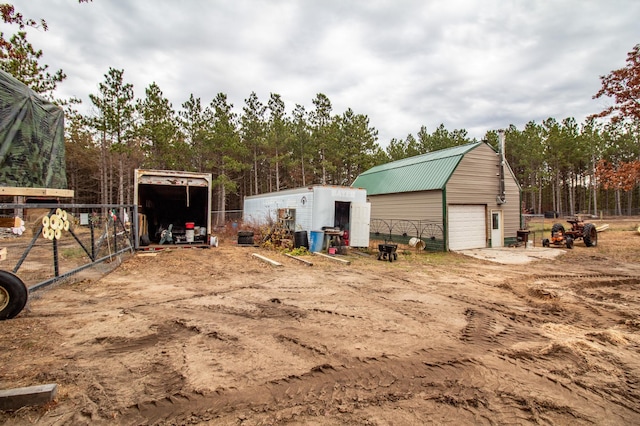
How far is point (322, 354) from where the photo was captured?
3514 millimetres

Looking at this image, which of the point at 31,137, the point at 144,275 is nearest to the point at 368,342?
the point at 31,137

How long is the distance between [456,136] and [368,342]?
44.7 meters

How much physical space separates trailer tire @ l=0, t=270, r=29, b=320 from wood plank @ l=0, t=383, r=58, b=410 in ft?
8.22

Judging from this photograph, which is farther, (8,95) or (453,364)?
(8,95)

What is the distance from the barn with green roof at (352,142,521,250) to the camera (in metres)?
14.4

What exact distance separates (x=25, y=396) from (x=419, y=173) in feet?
52.9

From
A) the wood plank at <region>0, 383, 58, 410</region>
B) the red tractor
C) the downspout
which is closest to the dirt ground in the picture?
the wood plank at <region>0, 383, 58, 410</region>

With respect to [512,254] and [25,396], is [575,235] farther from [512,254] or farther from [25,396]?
[25,396]

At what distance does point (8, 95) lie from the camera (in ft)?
12.6

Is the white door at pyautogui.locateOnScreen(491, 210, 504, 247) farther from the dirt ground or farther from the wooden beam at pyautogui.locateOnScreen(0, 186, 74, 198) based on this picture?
the wooden beam at pyautogui.locateOnScreen(0, 186, 74, 198)

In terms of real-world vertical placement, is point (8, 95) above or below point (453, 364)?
above

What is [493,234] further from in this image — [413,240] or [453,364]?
[453,364]

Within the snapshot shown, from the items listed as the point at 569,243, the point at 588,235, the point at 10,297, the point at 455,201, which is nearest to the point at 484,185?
the point at 455,201

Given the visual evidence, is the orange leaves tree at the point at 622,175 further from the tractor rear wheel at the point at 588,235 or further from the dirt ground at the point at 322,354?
the dirt ground at the point at 322,354
